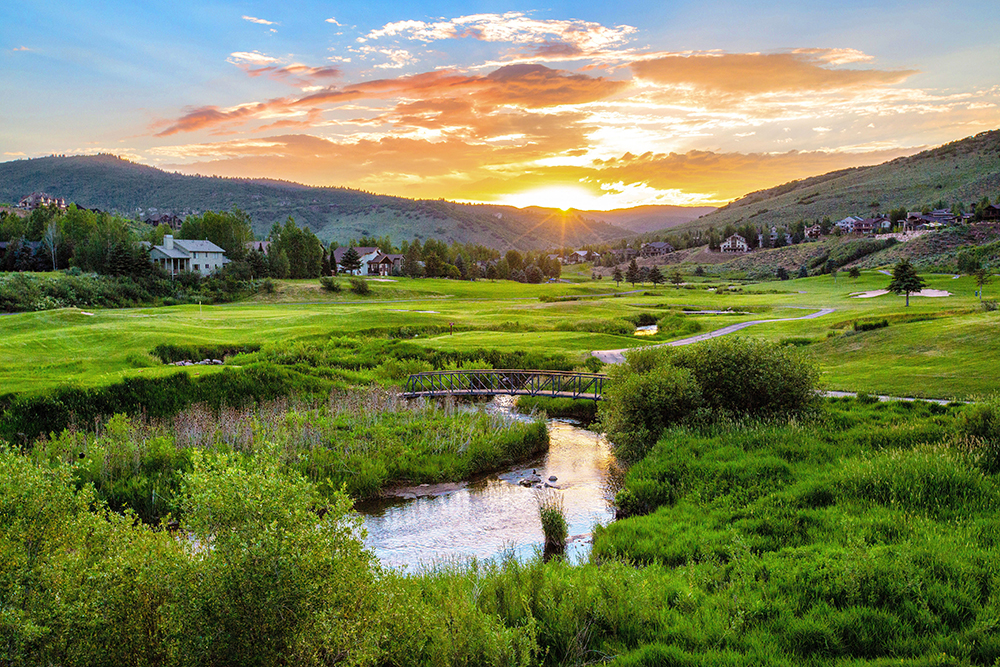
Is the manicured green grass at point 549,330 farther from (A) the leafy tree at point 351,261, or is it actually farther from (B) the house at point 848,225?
(B) the house at point 848,225

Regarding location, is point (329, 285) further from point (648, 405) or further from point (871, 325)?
point (648, 405)

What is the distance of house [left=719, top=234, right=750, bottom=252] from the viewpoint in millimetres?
182375

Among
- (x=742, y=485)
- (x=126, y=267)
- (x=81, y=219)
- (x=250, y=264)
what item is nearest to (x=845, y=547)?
(x=742, y=485)

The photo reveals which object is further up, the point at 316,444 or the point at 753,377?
the point at 753,377

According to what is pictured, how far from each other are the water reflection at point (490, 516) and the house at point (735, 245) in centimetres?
17179

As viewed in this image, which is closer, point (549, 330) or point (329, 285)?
point (549, 330)

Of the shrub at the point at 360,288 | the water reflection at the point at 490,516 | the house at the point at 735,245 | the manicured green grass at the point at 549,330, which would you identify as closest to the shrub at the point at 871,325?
the manicured green grass at the point at 549,330

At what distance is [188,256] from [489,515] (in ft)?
344

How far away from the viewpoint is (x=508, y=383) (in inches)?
1551

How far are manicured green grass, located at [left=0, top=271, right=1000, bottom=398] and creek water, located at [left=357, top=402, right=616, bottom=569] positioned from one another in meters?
14.7

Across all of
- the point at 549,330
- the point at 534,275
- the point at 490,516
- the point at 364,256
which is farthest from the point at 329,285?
the point at 490,516

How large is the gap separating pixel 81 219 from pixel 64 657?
122 m

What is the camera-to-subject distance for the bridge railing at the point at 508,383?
34312 mm

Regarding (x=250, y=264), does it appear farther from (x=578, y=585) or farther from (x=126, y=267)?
(x=578, y=585)
